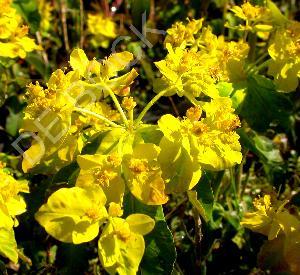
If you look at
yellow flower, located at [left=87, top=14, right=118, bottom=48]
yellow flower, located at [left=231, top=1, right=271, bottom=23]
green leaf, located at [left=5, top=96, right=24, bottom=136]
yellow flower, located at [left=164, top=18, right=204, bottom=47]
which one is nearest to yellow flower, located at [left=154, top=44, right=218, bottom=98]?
yellow flower, located at [left=164, top=18, right=204, bottom=47]

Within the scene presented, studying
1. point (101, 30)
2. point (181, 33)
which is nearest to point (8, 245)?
point (181, 33)

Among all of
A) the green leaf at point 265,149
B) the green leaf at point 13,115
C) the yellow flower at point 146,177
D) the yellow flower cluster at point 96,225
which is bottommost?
the green leaf at point 13,115

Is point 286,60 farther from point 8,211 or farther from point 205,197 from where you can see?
point 8,211

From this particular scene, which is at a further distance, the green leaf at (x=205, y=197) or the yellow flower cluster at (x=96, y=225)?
the green leaf at (x=205, y=197)

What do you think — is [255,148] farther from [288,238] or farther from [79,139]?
[79,139]

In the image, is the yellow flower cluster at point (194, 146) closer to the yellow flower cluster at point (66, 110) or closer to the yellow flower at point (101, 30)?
the yellow flower cluster at point (66, 110)

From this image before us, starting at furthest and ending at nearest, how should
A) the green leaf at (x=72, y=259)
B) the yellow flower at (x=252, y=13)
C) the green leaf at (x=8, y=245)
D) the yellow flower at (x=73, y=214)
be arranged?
the yellow flower at (x=252, y=13), the green leaf at (x=72, y=259), the green leaf at (x=8, y=245), the yellow flower at (x=73, y=214)

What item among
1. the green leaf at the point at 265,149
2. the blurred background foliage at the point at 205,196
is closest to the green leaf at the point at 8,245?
the blurred background foliage at the point at 205,196

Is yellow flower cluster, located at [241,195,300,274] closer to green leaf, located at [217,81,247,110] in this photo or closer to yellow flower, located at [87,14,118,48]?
green leaf, located at [217,81,247,110]
